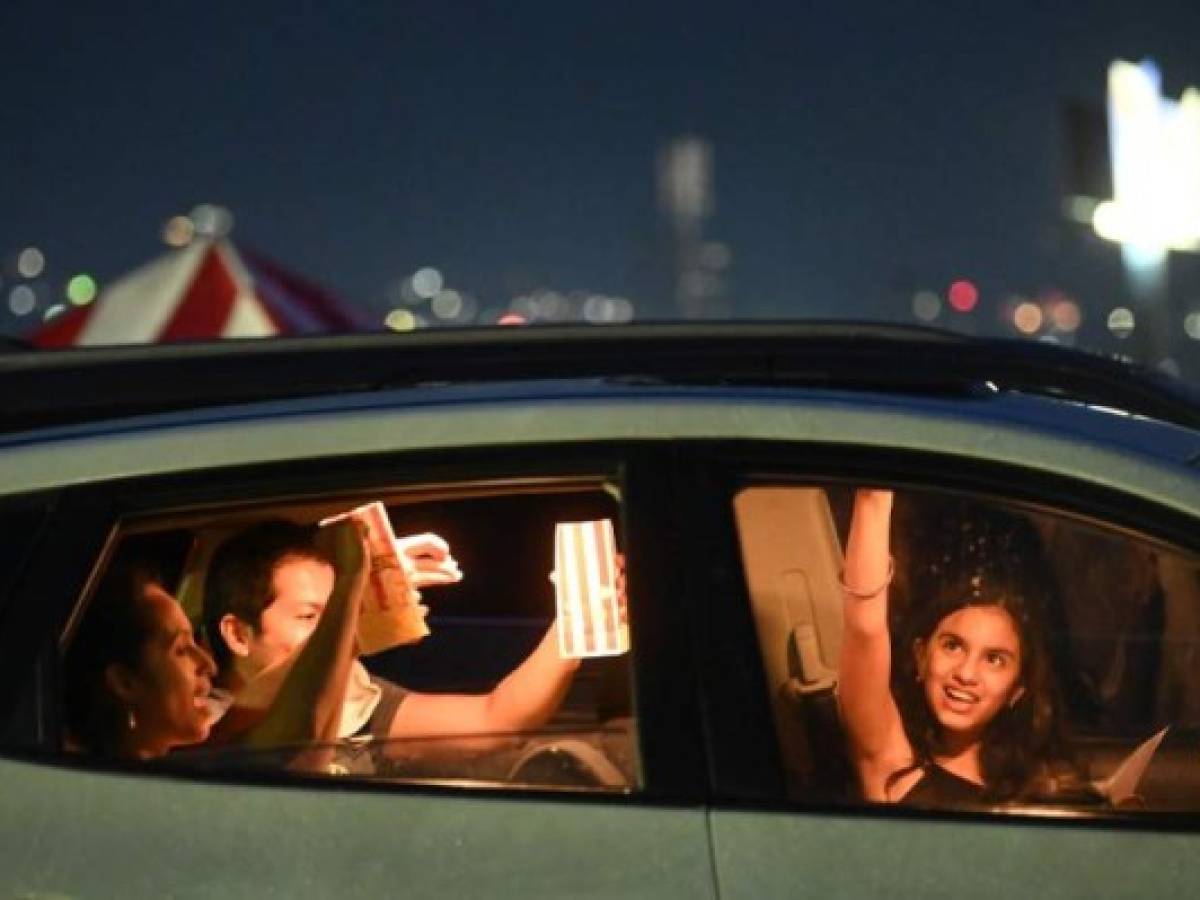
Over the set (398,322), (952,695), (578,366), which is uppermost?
(398,322)

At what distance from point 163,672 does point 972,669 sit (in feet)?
3.55

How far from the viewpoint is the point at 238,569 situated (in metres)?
4.00

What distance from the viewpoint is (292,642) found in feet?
13.1

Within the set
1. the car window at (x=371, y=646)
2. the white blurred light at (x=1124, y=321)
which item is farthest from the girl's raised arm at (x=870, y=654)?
the white blurred light at (x=1124, y=321)

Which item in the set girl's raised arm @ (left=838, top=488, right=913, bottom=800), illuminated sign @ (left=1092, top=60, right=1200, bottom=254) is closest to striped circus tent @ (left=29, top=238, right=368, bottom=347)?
girl's raised arm @ (left=838, top=488, right=913, bottom=800)

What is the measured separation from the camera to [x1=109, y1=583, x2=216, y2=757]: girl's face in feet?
12.4

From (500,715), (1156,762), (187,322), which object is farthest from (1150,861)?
(187,322)

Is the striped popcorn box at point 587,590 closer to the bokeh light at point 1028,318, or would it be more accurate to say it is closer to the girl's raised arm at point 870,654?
the girl's raised arm at point 870,654

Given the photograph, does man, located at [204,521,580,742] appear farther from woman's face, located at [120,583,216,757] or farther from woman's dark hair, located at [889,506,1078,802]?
woman's dark hair, located at [889,506,1078,802]

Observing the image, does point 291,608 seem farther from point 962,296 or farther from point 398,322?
point 962,296

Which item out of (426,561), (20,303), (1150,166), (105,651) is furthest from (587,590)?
(20,303)

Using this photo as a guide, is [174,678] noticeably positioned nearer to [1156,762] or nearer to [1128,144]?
[1156,762]

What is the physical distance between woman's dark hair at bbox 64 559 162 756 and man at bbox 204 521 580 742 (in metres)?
0.12

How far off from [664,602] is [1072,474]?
21.3 inches
